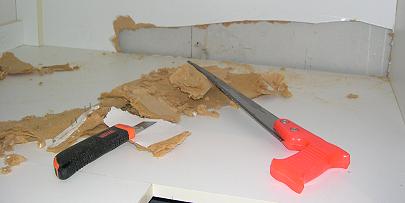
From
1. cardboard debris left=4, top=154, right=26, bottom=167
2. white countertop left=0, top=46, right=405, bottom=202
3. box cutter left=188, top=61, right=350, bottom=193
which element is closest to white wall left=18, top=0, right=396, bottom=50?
white countertop left=0, top=46, right=405, bottom=202

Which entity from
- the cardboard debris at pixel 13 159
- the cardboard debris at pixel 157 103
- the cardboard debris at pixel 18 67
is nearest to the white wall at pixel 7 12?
the cardboard debris at pixel 18 67

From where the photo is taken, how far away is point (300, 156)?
71 centimetres

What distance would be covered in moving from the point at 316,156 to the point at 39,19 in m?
1.10

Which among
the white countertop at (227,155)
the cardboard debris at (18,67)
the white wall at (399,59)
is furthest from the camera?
the cardboard debris at (18,67)

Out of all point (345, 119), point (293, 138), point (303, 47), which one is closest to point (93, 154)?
point (293, 138)

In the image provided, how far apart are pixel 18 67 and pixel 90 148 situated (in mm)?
627

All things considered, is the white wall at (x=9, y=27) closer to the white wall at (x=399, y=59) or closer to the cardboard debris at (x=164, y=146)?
the cardboard debris at (x=164, y=146)

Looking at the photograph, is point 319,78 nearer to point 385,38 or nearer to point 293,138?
point 385,38

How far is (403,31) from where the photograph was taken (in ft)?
3.66

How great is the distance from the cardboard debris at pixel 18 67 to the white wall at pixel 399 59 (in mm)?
858

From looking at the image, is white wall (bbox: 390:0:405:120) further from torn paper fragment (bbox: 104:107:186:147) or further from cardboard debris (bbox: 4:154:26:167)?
cardboard debris (bbox: 4:154:26:167)

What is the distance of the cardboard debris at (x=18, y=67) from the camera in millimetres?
1188

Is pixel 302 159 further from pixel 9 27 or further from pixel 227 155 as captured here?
pixel 9 27

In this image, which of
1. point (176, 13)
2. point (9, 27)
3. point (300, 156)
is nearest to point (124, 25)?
point (176, 13)
